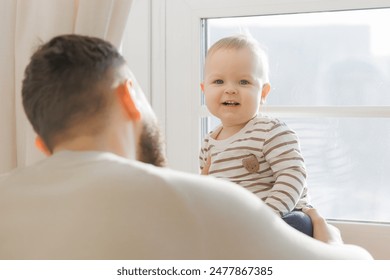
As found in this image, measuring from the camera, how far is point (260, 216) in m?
0.95

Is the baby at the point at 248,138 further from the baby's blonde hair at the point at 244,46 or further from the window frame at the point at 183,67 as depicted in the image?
the window frame at the point at 183,67

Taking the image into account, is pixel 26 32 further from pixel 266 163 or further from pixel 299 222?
pixel 299 222

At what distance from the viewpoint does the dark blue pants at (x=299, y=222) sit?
1.62m

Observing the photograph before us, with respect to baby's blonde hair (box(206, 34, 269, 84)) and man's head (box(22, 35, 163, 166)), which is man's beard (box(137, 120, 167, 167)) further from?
baby's blonde hair (box(206, 34, 269, 84))

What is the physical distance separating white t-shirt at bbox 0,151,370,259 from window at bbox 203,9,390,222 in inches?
43.8

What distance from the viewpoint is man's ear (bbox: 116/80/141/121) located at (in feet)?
3.43

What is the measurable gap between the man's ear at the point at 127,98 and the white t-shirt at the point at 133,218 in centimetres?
13

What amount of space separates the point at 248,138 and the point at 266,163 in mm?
80

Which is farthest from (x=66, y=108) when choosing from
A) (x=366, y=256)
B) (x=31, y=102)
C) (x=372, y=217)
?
(x=372, y=217)

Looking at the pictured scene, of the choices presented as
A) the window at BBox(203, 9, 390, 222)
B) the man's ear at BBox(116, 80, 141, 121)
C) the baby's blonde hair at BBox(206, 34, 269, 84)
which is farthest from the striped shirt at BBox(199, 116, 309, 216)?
the man's ear at BBox(116, 80, 141, 121)

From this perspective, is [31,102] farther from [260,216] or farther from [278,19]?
[278,19]

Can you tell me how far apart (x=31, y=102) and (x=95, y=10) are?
0.70 metres

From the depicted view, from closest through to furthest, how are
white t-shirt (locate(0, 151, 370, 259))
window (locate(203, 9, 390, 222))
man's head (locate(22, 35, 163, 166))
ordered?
white t-shirt (locate(0, 151, 370, 259)), man's head (locate(22, 35, 163, 166)), window (locate(203, 9, 390, 222))

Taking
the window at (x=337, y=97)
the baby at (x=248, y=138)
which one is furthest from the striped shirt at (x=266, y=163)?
the window at (x=337, y=97)
